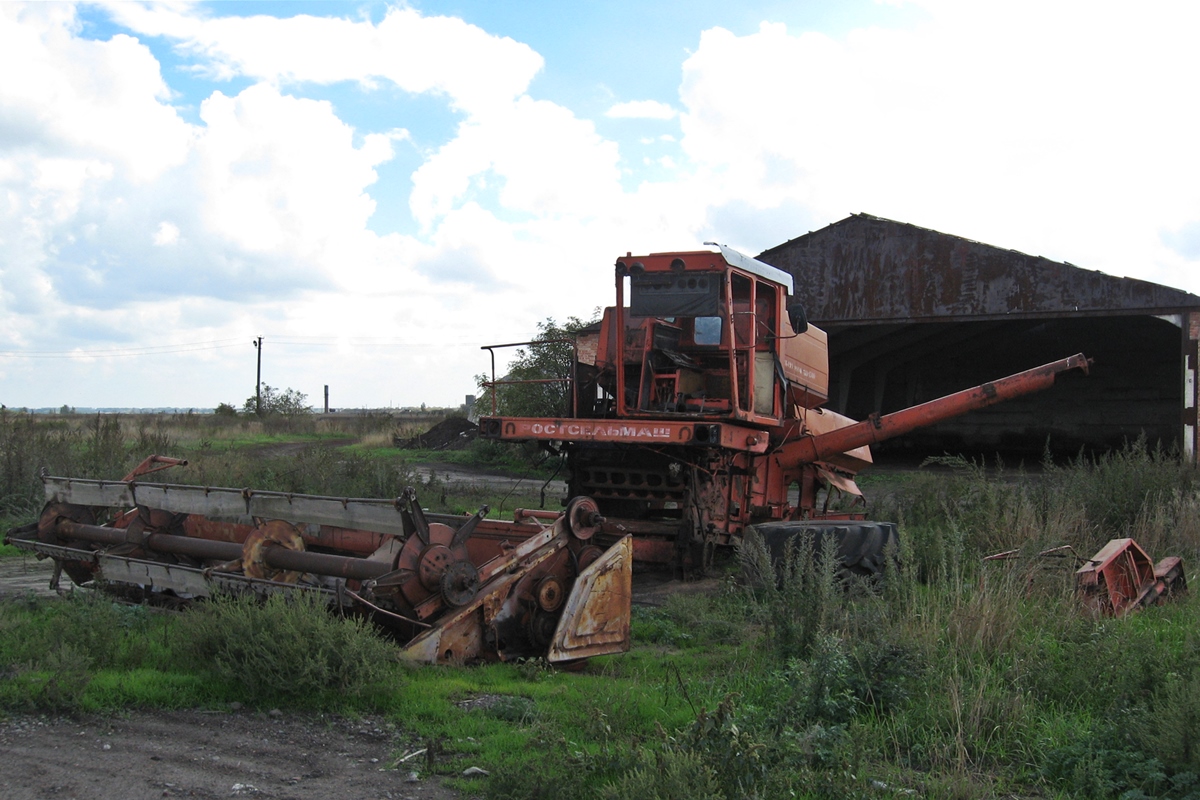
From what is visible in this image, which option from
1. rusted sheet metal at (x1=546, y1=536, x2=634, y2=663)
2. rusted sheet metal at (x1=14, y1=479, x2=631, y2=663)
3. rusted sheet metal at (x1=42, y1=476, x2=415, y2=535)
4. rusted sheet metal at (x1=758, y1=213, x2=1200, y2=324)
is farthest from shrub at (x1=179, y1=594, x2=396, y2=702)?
rusted sheet metal at (x1=758, y1=213, x2=1200, y2=324)

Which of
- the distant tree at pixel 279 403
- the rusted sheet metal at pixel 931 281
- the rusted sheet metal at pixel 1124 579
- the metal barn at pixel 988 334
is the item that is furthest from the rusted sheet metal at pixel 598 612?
the distant tree at pixel 279 403

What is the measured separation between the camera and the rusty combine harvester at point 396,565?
20.4 feet

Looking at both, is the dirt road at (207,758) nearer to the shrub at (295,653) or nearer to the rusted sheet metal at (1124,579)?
the shrub at (295,653)

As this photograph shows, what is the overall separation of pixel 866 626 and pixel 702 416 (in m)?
4.07

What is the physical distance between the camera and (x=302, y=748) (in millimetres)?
4816

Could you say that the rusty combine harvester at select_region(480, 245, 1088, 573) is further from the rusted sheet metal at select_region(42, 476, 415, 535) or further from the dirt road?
the dirt road

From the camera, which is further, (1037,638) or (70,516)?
(70,516)

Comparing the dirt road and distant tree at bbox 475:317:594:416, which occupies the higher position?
distant tree at bbox 475:317:594:416

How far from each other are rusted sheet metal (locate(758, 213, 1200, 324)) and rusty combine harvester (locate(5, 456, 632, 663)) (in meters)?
13.5

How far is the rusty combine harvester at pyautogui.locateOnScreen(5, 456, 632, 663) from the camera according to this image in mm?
6219

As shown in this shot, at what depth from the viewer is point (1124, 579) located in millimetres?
7797

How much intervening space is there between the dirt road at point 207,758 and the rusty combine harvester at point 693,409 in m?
5.04

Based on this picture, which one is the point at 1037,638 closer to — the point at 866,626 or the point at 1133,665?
the point at 1133,665

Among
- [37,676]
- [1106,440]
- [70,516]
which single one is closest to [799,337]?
[70,516]
